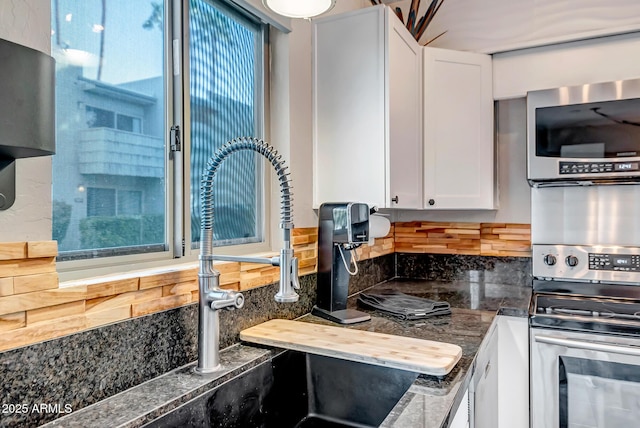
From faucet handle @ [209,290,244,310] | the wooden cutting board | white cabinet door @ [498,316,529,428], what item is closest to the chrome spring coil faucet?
faucet handle @ [209,290,244,310]

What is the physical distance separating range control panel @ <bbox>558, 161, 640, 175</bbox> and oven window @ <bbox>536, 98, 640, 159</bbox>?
33 mm

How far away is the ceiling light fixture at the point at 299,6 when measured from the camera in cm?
123

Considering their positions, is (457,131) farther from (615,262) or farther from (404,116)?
(615,262)

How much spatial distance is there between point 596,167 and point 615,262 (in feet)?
1.62

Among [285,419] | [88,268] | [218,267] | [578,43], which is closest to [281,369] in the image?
[285,419]

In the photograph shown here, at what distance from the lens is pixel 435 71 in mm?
2182

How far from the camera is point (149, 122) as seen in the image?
127 centimetres

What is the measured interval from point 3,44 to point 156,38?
0.66m

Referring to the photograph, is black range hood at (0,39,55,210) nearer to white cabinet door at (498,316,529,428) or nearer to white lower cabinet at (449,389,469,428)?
white lower cabinet at (449,389,469,428)

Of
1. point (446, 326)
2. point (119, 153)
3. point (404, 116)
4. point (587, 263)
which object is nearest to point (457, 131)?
point (404, 116)

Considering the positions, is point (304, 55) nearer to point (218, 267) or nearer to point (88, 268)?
point (218, 267)

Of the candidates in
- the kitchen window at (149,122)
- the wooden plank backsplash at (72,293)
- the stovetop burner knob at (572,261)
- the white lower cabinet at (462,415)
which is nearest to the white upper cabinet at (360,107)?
the kitchen window at (149,122)

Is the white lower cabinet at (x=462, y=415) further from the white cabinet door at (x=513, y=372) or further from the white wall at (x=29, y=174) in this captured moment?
the white wall at (x=29, y=174)

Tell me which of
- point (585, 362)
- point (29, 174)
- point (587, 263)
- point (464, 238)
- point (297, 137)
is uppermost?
point (297, 137)
